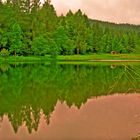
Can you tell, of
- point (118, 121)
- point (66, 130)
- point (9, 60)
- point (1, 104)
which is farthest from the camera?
point (9, 60)

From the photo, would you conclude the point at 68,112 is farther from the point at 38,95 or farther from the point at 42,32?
the point at 42,32

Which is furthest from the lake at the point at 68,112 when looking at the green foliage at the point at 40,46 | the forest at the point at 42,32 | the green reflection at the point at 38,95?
the green foliage at the point at 40,46

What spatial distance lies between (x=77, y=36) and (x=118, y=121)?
215 ft

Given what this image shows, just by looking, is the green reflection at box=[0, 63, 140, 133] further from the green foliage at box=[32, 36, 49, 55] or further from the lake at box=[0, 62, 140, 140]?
the green foliage at box=[32, 36, 49, 55]

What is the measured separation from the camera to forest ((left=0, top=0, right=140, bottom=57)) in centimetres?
6762

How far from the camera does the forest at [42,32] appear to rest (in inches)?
2662

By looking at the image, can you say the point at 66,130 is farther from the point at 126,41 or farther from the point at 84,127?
the point at 126,41

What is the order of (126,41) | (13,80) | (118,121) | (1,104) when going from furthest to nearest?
1. (126,41)
2. (13,80)
3. (1,104)
4. (118,121)

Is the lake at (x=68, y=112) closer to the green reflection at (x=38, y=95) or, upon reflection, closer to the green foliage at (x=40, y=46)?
the green reflection at (x=38, y=95)

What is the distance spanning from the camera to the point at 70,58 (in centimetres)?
7069

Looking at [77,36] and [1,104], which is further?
[77,36]

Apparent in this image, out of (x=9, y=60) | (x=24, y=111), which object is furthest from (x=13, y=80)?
(x=9, y=60)

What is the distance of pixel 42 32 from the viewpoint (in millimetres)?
72438

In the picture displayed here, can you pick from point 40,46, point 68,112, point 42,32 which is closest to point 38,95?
point 68,112
